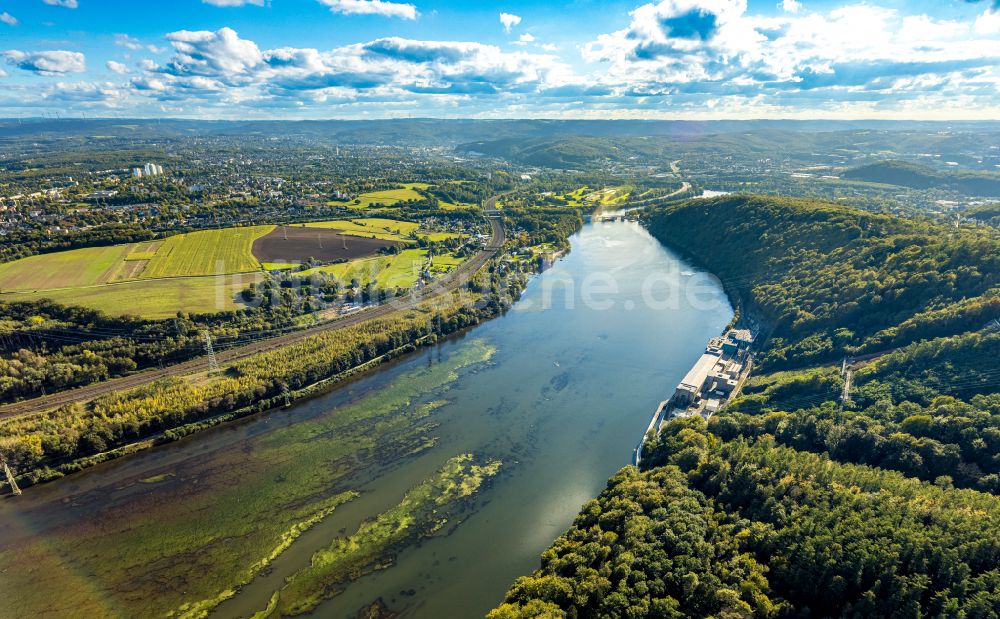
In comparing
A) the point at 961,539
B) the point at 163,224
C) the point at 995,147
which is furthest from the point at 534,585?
the point at 995,147

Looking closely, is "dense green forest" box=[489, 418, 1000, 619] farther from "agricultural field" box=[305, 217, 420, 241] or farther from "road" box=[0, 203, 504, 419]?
"agricultural field" box=[305, 217, 420, 241]

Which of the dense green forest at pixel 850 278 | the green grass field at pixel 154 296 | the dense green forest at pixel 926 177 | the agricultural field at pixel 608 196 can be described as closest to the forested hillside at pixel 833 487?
the dense green forest at pixel 850 278

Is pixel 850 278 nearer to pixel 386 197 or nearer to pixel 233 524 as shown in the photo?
pixel 233 524

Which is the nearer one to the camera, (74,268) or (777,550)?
(777,550)

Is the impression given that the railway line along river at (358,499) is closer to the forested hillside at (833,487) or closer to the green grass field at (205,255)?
the forested hillside at (833,487)

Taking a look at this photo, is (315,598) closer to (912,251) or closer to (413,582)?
(413,582)

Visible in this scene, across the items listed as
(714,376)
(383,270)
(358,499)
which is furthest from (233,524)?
(383,270)
